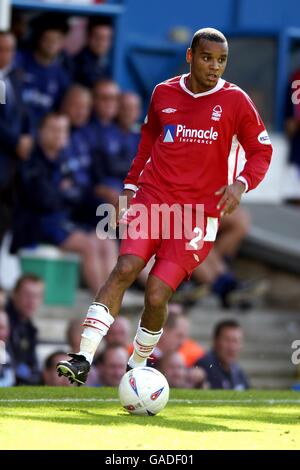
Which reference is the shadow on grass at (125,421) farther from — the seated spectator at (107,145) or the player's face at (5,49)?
the seated spectator at (107,145)

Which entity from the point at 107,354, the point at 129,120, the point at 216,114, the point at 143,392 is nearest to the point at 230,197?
the point at 216,114

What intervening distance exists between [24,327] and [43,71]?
3372 mm

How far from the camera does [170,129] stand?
9.01 metres

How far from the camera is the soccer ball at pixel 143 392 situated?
8.49 metres

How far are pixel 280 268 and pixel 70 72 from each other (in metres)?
3.85

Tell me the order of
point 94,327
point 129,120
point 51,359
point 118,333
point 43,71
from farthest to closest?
point 129,120, point 43,71, point 118,333, point 51,359, point 94,327

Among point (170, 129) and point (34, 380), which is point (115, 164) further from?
point (170, 129)

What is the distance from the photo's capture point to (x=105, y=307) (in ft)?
28.6

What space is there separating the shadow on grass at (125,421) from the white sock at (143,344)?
660mm

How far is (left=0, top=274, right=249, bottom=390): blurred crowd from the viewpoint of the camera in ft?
39.4

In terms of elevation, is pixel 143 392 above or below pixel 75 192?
below

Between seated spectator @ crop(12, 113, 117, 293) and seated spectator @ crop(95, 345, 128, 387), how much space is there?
7.49 feet

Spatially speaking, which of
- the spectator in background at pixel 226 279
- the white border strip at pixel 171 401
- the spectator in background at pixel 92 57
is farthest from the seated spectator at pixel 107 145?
the white border strip at pixel 171 401

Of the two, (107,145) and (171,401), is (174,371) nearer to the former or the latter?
(171,401)
